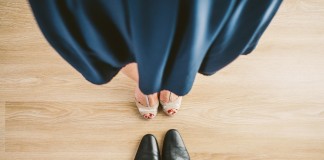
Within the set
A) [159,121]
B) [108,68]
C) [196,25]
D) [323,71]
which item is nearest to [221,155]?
[159,121]

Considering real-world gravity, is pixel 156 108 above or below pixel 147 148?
above

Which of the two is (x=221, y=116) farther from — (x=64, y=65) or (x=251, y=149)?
(x=64, y=65)

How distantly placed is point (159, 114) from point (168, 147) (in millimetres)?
139

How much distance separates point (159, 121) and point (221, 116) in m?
0.26

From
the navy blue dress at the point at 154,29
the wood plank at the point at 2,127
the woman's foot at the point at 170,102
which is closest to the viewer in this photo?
the navy blue dress at the point at 154,29

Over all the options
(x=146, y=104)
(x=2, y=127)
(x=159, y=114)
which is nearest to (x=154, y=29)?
(x=146, y=104)

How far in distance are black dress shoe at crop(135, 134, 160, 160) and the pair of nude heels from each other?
9cm

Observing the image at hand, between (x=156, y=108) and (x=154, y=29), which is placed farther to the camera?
(x=156, y=108)

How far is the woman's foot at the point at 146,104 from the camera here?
1094 millimetres

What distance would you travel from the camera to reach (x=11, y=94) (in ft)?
4.04

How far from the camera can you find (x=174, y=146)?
118 cm

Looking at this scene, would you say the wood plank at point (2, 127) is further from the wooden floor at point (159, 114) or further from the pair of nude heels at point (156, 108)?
the pair of nude heels at point (156, 108)

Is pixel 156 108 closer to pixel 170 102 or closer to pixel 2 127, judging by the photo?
pixel 170 102

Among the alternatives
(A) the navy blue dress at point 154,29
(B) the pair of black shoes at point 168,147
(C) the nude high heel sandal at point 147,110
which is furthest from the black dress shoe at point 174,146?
(A) the navy blue dress at point 154,29
